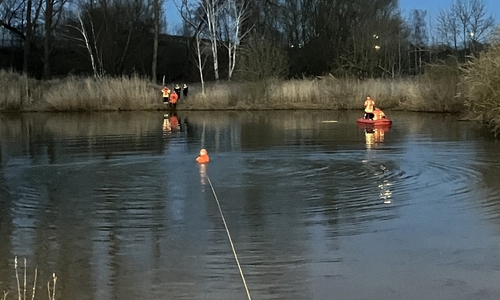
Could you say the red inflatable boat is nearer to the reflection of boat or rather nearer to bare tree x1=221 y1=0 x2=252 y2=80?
the reflection of boat

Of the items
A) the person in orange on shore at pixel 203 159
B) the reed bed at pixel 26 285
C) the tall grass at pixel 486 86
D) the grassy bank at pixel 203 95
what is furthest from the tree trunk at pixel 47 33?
the reed bed at pixel 26 285

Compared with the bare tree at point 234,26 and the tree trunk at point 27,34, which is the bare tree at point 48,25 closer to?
the tree trunk at point 27,34

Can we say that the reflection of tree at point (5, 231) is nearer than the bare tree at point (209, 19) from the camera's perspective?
Yes

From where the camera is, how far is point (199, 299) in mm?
6074

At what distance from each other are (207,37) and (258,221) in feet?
156

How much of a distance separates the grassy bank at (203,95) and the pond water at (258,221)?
20.7 m

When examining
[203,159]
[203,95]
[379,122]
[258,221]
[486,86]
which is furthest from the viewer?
[203,95]

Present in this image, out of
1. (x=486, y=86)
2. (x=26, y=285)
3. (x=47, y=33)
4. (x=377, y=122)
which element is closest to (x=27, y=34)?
(x=47, y=33)

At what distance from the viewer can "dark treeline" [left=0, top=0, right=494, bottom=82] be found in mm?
48781

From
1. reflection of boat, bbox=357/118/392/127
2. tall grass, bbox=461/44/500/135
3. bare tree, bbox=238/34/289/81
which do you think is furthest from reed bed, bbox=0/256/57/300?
bare tree, bbox=238/34/289/81

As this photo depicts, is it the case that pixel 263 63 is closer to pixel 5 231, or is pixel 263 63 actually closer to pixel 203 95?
pixel 203 95

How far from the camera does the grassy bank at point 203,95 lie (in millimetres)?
38469

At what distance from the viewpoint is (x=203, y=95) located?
39.9 metres

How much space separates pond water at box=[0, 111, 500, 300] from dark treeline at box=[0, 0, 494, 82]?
30.3 m
